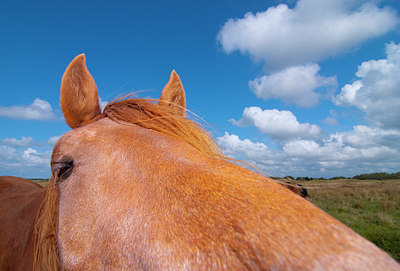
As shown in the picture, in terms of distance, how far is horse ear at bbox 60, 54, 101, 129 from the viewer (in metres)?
2.27

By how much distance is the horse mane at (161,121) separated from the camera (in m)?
1.96

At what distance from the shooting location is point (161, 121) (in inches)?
80.2

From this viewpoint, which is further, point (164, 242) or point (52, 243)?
point (52, 243)

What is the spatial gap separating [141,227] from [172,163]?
15.9 inches

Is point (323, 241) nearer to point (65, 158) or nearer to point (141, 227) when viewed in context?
point (141, 227)

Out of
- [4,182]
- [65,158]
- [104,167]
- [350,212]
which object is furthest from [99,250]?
[350,212]

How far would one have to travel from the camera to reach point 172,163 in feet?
4.75

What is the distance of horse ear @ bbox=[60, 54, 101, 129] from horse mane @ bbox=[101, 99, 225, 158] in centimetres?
18

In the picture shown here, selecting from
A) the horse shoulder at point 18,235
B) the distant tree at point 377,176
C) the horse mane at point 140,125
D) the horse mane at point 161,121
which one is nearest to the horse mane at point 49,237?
the horse mane at point 140,125

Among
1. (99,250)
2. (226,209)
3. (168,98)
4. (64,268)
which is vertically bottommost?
(64,268)

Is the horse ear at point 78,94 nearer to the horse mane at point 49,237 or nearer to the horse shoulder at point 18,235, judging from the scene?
the horse mane at point 49,237

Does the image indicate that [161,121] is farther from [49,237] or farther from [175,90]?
[49,237]

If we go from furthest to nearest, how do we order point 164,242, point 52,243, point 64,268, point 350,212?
point 350,212
point 52,243
point 64,268
point 164,242

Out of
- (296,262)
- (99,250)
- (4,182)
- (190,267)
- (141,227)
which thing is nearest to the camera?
(296,262)
